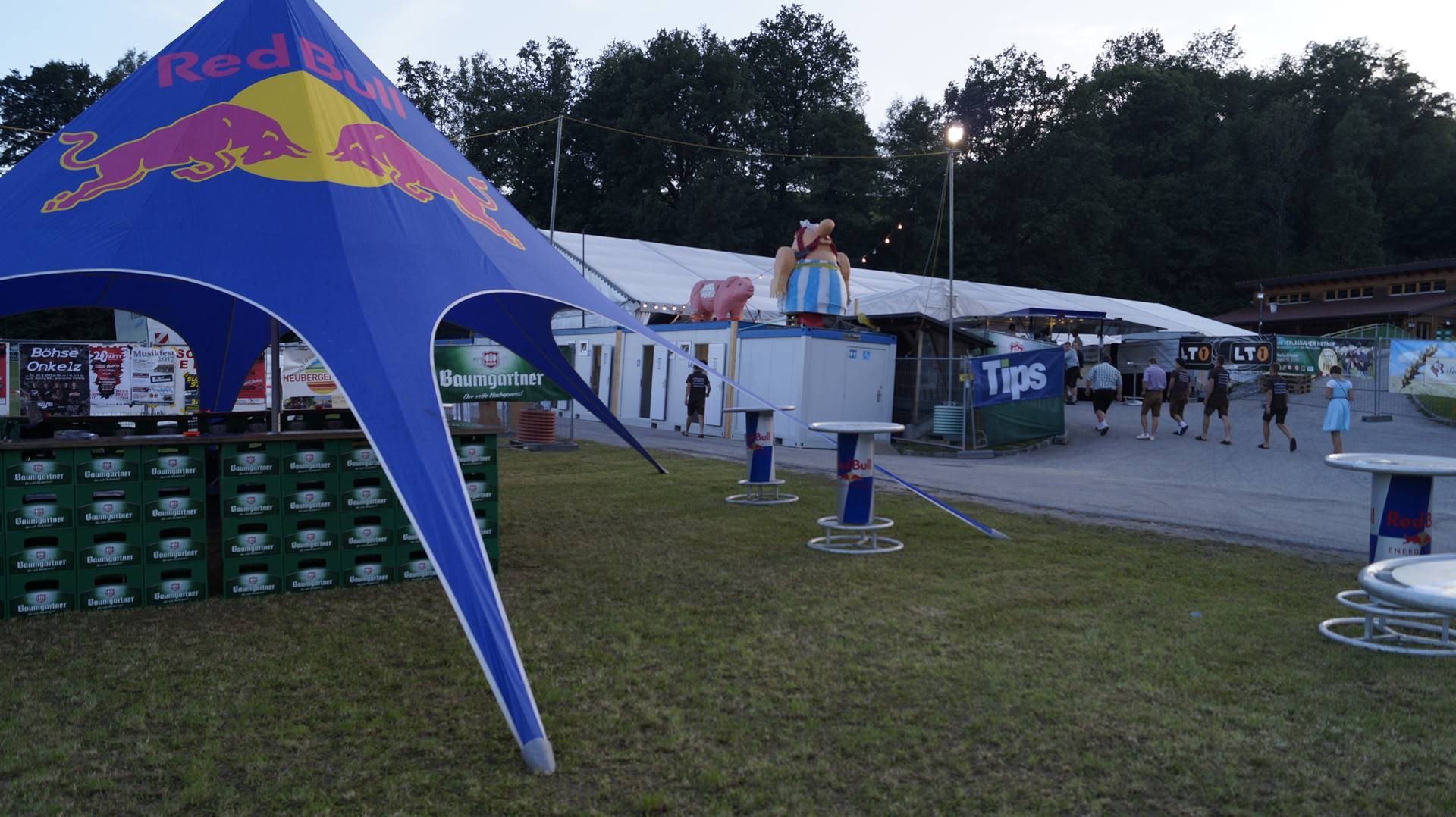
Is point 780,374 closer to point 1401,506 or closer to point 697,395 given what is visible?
point 697,395

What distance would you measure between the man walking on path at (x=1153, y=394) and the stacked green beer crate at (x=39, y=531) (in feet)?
54.9

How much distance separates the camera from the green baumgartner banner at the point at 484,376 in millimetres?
16312

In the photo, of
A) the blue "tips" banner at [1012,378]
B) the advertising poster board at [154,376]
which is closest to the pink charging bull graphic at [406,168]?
the blue "tips" banner at [1012,378]

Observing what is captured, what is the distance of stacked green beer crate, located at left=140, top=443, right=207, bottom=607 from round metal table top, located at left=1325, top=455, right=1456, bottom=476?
6.87m

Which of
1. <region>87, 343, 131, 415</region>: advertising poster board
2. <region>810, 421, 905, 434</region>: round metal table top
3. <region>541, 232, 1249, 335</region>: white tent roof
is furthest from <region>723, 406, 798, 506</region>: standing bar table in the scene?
<region>87, 343, 131, 415</region>: advertising poster board

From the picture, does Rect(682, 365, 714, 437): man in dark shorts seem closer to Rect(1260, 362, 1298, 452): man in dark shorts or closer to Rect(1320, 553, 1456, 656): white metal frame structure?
Rect(1260, 362, 1298, 452): man in dark shorts

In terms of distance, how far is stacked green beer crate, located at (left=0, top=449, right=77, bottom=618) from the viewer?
579 centimetres

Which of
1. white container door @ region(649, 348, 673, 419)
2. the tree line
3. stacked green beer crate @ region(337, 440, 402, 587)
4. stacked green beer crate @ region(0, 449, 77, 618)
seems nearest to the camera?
stacked green beer crate @ region(0, 449, 77, 618)

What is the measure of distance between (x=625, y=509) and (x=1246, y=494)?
7.77 metres

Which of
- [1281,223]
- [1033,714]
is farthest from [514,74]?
[1033,714]

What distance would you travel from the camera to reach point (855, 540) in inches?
344

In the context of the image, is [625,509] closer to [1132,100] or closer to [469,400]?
[469,400]

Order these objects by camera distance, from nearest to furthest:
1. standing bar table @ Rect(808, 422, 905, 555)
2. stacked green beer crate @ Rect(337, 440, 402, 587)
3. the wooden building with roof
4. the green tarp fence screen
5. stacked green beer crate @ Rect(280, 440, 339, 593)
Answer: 1. stacked green beer crate @ Rect(280, 440, 339, 593)
2. stacked green beer crate @ Rect(337, 440, 402, 587)
3. standing bar table @ Rect(808, 422, 905, 555)
4. the green tarp fence screen
5. the wooden building with roof

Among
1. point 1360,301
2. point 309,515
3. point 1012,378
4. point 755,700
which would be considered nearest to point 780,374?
point 1012,378
